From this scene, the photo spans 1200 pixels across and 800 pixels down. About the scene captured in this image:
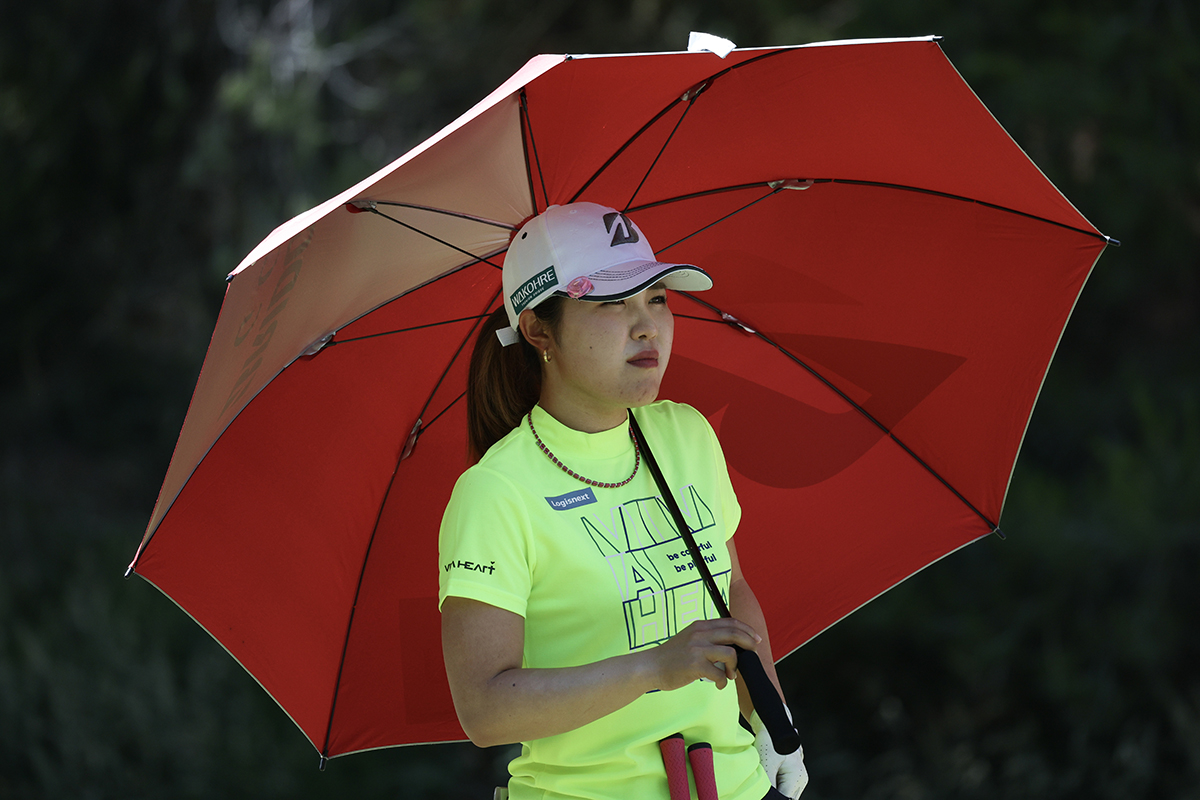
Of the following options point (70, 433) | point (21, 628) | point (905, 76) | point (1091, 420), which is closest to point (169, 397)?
point (70, 433)

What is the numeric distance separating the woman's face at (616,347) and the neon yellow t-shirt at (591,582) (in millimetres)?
88

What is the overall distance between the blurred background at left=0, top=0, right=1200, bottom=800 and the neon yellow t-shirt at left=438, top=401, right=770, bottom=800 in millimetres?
3522

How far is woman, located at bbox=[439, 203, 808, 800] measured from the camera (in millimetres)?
1567

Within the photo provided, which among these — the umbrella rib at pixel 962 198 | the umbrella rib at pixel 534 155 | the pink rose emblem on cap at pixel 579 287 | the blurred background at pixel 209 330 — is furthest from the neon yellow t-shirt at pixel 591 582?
the blurred background at pixel 209 330

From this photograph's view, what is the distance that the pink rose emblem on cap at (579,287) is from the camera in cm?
171

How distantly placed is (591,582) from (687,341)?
72cm

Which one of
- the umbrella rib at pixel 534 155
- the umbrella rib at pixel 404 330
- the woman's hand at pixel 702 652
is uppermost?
the umbrella rib at pixel 534 155

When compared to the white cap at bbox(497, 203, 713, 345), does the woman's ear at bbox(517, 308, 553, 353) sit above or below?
below

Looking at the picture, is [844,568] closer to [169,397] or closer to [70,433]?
[169,397]

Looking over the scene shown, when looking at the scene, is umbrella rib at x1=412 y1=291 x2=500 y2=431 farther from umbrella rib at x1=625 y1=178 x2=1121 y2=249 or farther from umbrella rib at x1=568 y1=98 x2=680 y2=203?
umbrella rib at x1=625 y1=178 x2=1121 y2=249

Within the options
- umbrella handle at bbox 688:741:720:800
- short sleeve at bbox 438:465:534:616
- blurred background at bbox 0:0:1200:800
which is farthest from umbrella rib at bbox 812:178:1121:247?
blurred background at bbox 0:0:1200:800

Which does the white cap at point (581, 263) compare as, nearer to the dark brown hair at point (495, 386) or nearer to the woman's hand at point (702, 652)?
the dark brown hair at point (495, 386)

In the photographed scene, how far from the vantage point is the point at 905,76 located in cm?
192

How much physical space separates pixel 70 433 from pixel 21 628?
3.04 metres
